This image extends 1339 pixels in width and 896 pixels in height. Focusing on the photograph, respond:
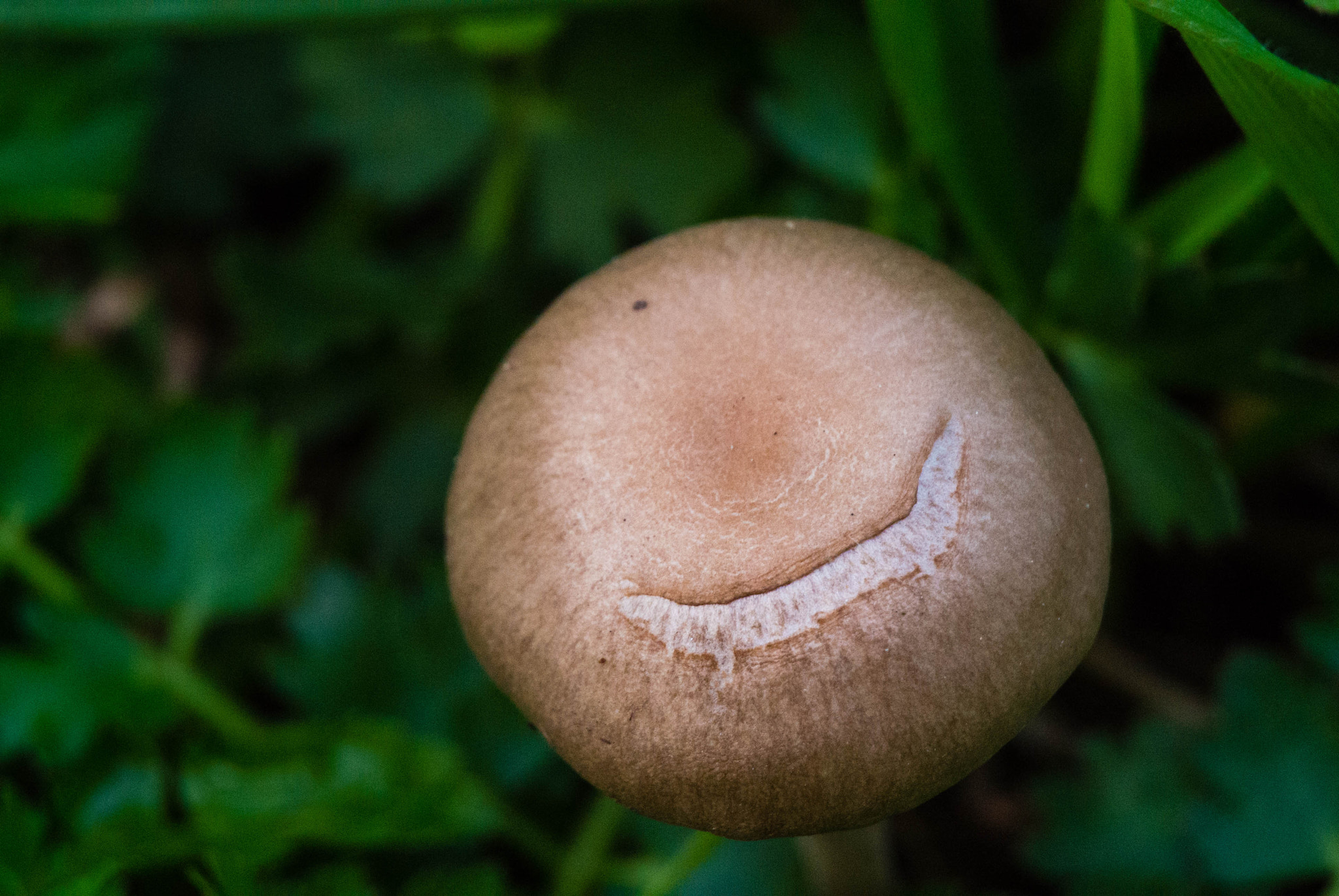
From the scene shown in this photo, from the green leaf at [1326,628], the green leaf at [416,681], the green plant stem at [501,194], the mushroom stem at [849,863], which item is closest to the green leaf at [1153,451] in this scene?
the green leaf at [1326,628]

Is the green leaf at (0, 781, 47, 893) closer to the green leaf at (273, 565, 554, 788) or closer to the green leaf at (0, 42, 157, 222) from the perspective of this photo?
the green leaf at (273, 565, 554, 788)

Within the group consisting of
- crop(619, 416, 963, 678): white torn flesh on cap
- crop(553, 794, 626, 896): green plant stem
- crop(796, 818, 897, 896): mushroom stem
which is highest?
crop(619, 416, 963, 678): white torn flesh on cap

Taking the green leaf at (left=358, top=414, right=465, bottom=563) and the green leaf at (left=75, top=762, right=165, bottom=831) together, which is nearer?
the green leaf at (left=75, top=762, right=165, bottom=831)

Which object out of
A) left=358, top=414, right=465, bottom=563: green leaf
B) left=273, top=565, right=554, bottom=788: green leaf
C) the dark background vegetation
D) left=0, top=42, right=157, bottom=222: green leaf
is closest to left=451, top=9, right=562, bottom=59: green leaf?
the dark background vegetation

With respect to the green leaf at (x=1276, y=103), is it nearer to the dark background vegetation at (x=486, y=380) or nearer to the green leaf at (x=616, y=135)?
the dark background vegetation at (x=486, y=380)

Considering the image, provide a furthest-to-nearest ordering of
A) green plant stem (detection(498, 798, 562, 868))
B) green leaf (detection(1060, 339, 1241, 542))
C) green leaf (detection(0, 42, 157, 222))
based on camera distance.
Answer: green leaf (detection(0, 42, 157, 222)) → green plant stem (detection(498, 798, 562, 868)) → green leaf (detection(1060, 339, 1241, 542))

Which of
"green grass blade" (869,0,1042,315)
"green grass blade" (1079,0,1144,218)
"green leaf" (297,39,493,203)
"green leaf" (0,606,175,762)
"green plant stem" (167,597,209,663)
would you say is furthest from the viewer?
"green leaf" (297,39,493,203)

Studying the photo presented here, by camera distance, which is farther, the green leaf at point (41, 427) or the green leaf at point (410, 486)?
the green leaf at point (410, 486)
